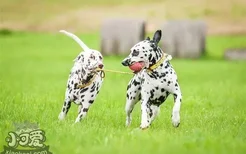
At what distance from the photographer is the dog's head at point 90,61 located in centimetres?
902

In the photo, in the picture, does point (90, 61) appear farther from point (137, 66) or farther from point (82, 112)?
point (137, 66)

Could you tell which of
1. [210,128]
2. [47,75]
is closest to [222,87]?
[47,75]

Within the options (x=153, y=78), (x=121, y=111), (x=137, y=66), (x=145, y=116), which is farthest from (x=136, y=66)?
(x=121, y=111)

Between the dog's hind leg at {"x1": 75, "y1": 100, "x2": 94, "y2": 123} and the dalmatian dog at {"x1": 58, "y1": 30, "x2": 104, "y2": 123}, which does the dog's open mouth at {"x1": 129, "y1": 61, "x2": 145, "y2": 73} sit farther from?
the dog's hind leg at {"x1": 75, "y1": 100, "x2": 94, "y2": 123}

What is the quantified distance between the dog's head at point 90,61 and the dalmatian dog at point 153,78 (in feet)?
2.33

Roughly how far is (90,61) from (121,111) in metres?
1.68

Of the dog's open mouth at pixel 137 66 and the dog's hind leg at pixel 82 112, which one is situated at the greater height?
the dog's open mouth at pixel 137 66

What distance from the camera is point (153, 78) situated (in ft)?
27.8

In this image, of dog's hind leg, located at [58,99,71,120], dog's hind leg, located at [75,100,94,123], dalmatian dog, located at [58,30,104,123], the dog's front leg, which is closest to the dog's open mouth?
the dog's front leg

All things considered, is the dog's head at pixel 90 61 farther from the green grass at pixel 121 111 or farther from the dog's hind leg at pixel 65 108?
the green grass at pixel 121 111

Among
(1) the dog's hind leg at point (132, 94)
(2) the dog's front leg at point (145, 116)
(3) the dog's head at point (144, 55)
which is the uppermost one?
(3) the dog's head at point (144, 55)

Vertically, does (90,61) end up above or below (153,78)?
above

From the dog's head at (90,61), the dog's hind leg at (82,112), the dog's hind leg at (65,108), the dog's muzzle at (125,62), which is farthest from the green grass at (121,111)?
the dog's muzzle at (125,62)

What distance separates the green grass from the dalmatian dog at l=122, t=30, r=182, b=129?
29cm
